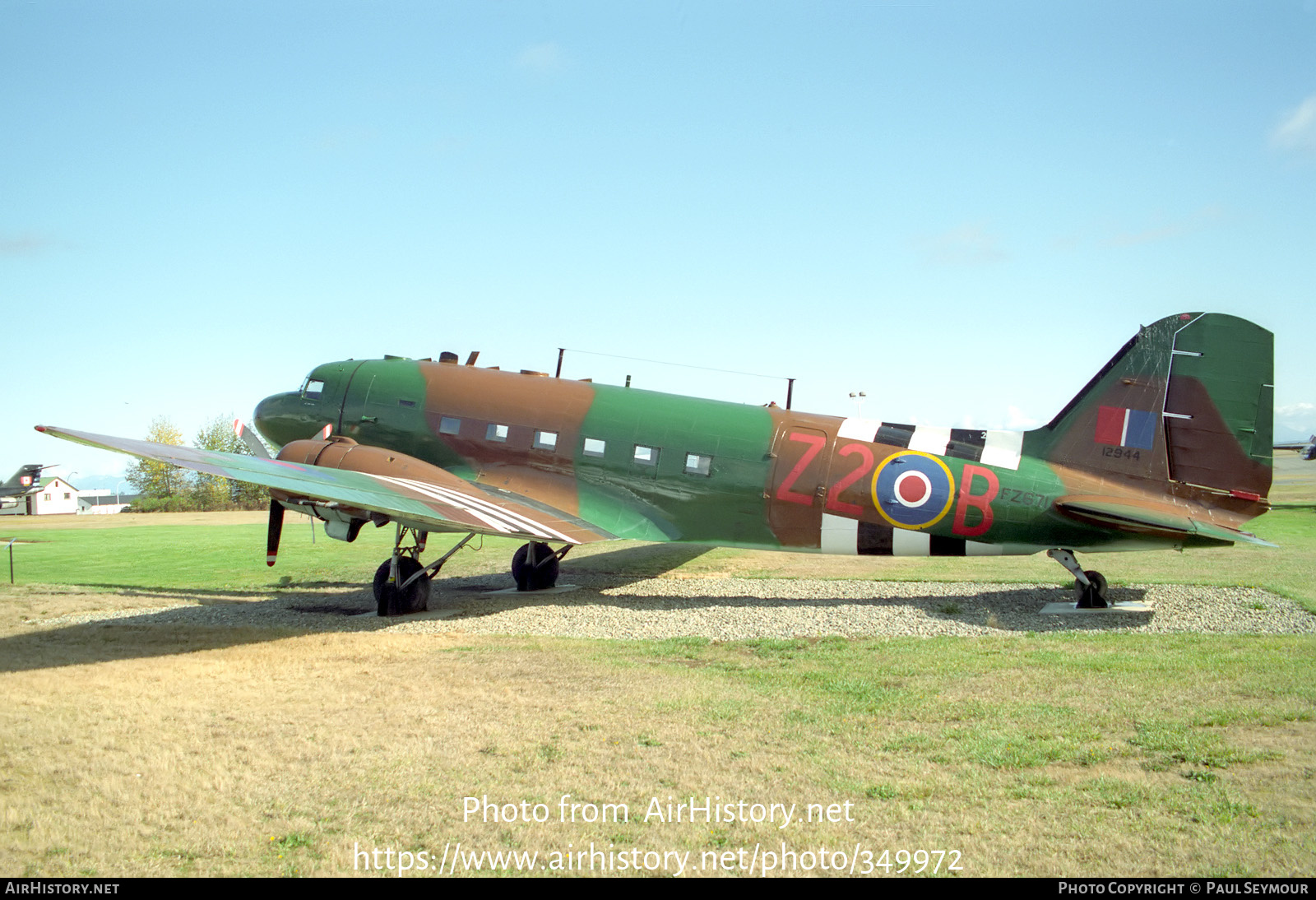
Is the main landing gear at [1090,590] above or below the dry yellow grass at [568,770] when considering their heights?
above

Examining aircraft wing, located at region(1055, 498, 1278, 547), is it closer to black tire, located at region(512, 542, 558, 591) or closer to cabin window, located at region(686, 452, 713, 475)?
cabin window, located at region(686, 452, 713, 475)

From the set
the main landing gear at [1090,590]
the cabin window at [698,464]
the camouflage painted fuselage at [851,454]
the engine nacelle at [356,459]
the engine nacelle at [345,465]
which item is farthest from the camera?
the cabin window at [698,464]

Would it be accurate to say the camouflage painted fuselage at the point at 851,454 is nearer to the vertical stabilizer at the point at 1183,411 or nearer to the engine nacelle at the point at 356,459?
the vertical stabilizer at the point at 1183,411

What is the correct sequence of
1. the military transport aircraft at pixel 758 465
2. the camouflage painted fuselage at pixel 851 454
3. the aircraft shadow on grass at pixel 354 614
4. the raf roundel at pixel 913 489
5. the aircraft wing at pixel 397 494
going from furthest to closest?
the raf roundel at pixel 913 489, the camouflage painted fuselage at pixel 851 454, the military transport aircraft at pixel 758 465, the aircraft shadow on grass at pixel 354 614, the aircraft wing at pixel 397 494

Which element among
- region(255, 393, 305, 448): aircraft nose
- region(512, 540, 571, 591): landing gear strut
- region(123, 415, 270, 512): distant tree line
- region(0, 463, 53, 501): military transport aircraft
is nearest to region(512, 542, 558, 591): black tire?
region(512, 540, 571, 591): landing gear strut

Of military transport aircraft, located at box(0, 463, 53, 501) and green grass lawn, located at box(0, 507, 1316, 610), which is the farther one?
military transport aircraft, located at box(0, 463, 53, 501)

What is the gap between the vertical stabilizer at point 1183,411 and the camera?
13.2 metres

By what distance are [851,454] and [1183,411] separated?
5.20 meters

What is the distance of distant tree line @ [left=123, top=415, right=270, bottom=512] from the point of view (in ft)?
214

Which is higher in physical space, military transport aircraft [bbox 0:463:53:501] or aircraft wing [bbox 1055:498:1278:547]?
aircraft wing [bbox 1055:498:1278:547]

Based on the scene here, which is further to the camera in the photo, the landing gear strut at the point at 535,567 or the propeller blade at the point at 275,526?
the landing gear strut at the point at 535,567

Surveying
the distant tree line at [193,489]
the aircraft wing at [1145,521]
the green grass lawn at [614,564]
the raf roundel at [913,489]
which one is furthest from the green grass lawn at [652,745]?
the distant tree line at [193,489]

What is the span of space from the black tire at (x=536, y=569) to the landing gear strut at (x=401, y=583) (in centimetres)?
310

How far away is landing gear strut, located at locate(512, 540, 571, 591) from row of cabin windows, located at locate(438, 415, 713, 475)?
106 inches
